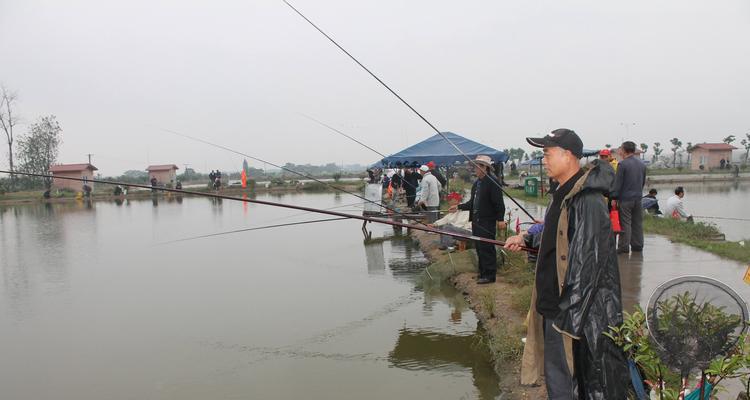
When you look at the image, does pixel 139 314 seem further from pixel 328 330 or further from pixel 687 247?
pixel 687 247

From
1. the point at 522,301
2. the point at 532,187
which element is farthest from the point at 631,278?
the point at 532,187

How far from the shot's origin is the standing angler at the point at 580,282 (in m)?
2.50

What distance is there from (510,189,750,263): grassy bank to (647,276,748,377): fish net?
598 cm

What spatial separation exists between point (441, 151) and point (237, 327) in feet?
33.0

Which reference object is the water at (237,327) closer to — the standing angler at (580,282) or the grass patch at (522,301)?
the grass patch at (522,301)

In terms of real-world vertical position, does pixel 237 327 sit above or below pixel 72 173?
below

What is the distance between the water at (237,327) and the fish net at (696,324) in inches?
85.7

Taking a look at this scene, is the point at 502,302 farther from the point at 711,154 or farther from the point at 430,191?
the point at 711,154

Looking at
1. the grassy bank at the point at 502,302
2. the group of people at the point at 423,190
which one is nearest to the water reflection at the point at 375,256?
the grassy bank at the point at 502,302

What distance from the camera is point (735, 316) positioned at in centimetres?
245

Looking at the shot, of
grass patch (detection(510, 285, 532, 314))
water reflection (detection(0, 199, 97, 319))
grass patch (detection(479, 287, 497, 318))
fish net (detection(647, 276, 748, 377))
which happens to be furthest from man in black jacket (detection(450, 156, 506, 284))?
water reflection (detection(0, 199, 97, 319))

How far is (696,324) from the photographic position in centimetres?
243

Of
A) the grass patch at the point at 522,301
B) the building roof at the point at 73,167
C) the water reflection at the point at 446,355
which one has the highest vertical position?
the building roof at the point at 73,167

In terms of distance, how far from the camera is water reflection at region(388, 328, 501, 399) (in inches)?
187
